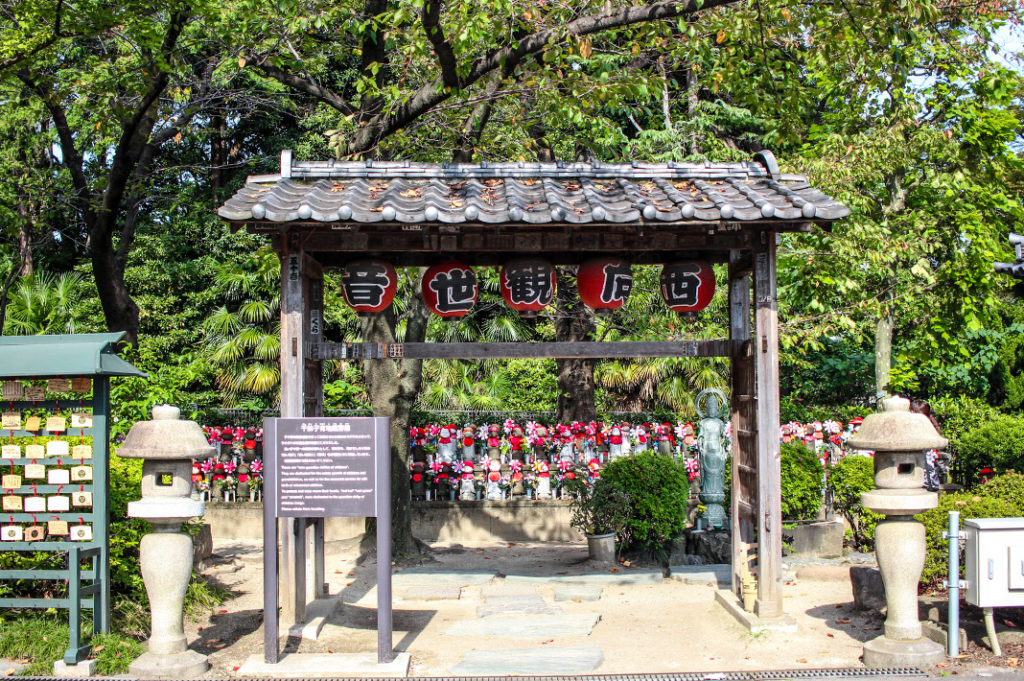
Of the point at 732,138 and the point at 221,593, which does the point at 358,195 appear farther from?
the point at 732,138


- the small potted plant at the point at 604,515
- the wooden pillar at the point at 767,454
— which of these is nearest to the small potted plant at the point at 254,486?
the small potted plant at the point at 604,515

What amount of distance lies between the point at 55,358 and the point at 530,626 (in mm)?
4581

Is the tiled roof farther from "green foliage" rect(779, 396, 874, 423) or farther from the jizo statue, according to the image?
"green foliage" rect(779, 396, 874, 423)

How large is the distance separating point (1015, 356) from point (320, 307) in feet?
56.7

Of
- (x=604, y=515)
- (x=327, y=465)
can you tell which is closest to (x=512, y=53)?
(x=604, y=515)

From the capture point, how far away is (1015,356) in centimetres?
1961

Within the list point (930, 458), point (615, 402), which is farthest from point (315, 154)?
point (930, 458)

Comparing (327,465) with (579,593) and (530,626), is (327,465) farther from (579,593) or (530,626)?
(579,593)

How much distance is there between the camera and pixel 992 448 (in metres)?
14.2

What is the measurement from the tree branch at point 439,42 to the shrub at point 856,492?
666 centimetres

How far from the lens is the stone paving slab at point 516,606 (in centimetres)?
858

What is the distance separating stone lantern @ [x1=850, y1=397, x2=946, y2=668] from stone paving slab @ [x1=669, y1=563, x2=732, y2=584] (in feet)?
8.96

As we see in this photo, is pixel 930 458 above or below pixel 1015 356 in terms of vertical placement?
below

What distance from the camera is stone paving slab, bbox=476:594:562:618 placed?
8.58 metres
